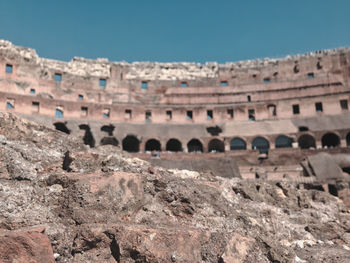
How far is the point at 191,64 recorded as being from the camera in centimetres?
4572

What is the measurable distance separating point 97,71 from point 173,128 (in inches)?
668

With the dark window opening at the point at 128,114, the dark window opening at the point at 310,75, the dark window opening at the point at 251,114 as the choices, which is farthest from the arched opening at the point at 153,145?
the dark window opening at the point at 310,75

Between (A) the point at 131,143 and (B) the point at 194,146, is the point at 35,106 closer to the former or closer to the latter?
(A) the point at 131,143

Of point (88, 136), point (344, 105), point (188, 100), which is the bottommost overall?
point (88, 136)

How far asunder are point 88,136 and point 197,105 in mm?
13857

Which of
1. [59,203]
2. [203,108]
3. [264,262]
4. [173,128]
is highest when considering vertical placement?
[203,108]

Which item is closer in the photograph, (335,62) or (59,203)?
(59,203)

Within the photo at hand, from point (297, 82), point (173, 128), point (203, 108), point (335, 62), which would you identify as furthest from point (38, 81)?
point (335, 62)

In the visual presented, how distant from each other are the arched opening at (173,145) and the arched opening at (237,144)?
563 centimetres

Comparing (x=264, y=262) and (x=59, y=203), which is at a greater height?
(x=59, y=203)

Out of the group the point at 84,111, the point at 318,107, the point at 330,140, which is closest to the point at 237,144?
the point at 330,140

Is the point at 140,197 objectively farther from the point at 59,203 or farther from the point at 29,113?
the point at 29,113

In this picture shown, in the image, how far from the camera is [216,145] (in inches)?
1246

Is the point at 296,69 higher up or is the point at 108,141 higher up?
the point at 296,69
